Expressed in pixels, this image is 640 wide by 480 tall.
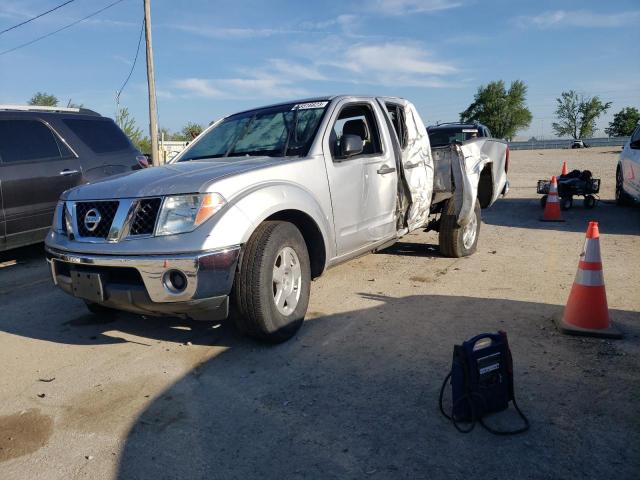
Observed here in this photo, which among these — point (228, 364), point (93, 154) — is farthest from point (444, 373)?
point (93, 154)

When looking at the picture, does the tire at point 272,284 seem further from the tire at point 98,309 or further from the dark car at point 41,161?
the dark car at point 41,161

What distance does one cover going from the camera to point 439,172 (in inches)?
238

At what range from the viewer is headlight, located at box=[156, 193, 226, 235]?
3.24m

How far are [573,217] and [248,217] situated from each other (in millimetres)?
8012

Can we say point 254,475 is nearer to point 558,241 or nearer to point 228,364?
point 228,364

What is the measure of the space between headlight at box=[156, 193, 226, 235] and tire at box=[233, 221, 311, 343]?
0.36m

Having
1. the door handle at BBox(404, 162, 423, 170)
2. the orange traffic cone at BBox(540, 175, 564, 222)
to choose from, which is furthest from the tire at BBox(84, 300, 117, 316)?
the orange traffic cone at BBox(540, 175, 564, 222)

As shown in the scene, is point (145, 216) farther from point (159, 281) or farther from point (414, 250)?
point (414, 250)

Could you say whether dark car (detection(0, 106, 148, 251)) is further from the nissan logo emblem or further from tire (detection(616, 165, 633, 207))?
tire (detection(616, 165, 633, 207))

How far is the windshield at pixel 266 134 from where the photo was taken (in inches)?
172

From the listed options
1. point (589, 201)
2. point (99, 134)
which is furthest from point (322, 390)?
point (589, 201)

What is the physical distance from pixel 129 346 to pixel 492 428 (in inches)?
101

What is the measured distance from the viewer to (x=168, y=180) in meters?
3.45

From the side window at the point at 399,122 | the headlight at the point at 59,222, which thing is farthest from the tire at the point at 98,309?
the side window at the point at 399,122
